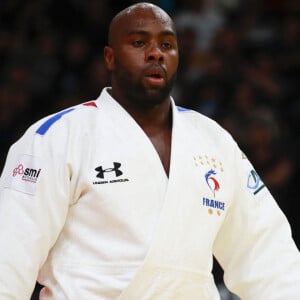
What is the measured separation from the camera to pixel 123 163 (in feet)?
13.8

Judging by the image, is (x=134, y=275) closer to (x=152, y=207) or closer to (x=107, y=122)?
(x=152, y=207)

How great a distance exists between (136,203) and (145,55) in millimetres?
745

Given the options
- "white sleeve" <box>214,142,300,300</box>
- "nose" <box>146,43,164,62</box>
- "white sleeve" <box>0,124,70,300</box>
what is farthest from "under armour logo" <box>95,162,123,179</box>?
"white sleeve" <box>214,142,300,300</box>

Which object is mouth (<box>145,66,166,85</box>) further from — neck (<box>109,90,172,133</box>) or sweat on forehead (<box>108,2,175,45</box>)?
sweat on forehead (<box>108,2,175,45</box>)

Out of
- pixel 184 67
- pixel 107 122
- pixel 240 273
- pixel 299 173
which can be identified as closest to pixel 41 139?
pixel 107 122

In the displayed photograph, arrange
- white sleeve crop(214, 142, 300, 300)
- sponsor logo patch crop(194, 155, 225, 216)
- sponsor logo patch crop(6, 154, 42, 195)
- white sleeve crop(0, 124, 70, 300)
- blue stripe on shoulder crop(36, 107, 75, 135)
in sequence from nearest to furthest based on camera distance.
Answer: white sleeve crop(0, 124, 70, 300), sponsor logo patch crop(6, 154, 42, 195), blue stripe on shoulder crop(36, 107, 75, 135), sponsor logo patch crop(194, 155, 225, 216), white sleeve crop(214, 142, 300, 300)

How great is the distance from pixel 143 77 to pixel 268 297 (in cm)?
124

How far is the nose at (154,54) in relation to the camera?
435 centimetres

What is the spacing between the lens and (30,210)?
4.04 m

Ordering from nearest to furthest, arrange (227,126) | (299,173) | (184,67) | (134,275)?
(134,275), (299,173), (227,126), (184,67)

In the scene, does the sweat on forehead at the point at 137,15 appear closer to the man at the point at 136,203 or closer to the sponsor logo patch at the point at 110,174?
the man at the point at 136,203

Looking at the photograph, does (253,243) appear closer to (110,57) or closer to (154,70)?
(154,70)

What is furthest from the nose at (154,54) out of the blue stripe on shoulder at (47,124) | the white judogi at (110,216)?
the blue stripe on shoulder at (47,124)

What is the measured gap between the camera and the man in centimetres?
405
